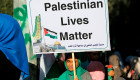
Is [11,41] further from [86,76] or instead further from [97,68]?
[97,68]

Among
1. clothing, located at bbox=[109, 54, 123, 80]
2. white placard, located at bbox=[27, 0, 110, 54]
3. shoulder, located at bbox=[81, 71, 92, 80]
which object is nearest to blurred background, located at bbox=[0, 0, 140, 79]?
clothing, located at bbox=[109, 54, 123, 80]

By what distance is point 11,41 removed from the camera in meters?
4.50

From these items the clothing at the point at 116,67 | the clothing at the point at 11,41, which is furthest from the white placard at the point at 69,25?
the clothing at the point at 116,67

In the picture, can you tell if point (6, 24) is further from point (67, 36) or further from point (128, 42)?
point (128, 42)

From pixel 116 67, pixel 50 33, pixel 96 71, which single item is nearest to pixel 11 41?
pixel 50 33

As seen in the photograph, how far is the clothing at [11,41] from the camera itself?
14.5 ft

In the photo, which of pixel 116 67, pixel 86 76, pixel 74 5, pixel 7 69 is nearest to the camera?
pixel 7 69

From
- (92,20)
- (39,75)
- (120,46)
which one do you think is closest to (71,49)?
(92,20)

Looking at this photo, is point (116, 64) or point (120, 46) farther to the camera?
point (120, 46)

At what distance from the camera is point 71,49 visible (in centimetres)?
551

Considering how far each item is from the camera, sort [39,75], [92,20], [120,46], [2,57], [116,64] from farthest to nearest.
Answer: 1. [120,46]
2. [116,64]
3. [39,75]
4. [92,20]
5. [2,57]

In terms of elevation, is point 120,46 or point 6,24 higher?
point 6,24

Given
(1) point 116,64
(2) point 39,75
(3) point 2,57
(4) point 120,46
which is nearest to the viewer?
(3) point 2,57

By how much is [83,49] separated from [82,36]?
20cm
